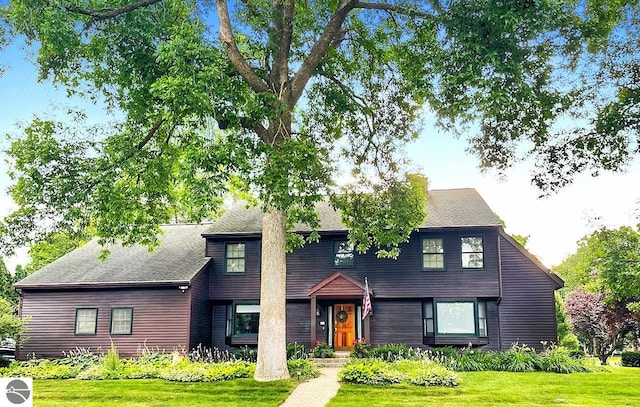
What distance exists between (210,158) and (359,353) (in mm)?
10443

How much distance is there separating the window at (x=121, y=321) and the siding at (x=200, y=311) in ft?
8.20

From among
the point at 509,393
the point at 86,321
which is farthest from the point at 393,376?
the point at 86,321

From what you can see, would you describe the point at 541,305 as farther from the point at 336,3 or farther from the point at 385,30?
the point at 336,3

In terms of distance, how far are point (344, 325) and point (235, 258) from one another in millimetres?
5164

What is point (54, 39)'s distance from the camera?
15508mm

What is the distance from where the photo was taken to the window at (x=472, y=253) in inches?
909

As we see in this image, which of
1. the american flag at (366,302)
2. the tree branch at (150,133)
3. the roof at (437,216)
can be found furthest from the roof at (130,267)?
the american flag at (366,302)

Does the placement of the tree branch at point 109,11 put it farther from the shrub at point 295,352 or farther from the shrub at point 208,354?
the shrub at point 295,352

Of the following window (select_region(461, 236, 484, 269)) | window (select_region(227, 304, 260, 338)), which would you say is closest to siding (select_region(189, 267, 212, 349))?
window (select_region(227, 304, 260, 338))

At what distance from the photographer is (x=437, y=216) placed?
79.5 ft

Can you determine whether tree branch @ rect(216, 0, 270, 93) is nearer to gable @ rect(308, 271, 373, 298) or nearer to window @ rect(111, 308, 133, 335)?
gable @ rect(308, 271, 373, 298)

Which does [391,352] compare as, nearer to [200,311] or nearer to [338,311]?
[338,311]

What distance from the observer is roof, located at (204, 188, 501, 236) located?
23.4 m

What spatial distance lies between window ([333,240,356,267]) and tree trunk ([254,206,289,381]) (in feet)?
26.5
